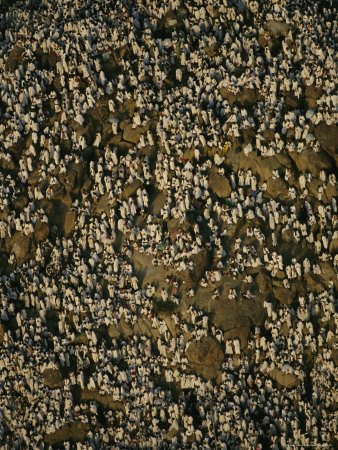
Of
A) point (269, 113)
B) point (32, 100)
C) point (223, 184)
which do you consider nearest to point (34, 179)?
point (32, 100)

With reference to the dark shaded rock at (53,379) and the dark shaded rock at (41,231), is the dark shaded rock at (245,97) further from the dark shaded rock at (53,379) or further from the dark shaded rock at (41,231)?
the dark shaded rock at (53,379)

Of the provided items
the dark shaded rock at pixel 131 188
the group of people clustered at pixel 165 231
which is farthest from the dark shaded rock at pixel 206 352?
the dark shaded rock at pixel 131 188

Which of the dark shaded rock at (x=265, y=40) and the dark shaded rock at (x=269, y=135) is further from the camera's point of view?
the dark shaded rock at (x=265, y=40)

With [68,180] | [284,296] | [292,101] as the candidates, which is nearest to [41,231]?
[68,180]

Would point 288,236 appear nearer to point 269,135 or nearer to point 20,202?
point 269,135

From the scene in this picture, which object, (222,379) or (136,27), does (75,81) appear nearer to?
(136,27)

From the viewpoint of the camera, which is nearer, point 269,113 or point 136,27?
point 269,113
